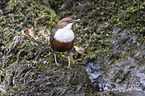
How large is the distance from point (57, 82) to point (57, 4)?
2.32m

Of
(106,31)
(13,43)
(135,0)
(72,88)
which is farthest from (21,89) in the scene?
(135,0)

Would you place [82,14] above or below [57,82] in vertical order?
above

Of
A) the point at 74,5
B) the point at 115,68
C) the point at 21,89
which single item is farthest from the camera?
the point at 74,5

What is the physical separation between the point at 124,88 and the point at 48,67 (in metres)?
1.62

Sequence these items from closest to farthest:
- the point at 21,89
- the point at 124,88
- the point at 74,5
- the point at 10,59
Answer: the point at 21,89, the point at 10,59, the point at 124,88, the point at 74,5

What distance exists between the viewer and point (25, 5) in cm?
347

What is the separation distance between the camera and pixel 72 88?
2.48 metres

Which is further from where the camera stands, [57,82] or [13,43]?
[13,43]

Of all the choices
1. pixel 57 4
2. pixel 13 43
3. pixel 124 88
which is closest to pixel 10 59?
pixel 13 43

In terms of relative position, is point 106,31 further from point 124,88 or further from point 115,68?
point 124,88

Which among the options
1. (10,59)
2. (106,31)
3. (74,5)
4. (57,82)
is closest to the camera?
(57,82)

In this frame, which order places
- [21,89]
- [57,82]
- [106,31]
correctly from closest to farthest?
[21,89], [57,82], [106,31]

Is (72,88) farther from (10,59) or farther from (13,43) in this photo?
(13,43)

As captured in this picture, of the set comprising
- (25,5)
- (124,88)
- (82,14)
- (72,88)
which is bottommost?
(124,88)
